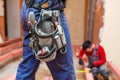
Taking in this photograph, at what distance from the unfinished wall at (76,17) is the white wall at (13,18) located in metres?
1.12

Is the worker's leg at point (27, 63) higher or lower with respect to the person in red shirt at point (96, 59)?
higher

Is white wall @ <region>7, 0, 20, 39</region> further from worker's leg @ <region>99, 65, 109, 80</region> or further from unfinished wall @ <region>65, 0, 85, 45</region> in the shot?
→ worker's leg @ <region>99, 65, 109, 80</region>

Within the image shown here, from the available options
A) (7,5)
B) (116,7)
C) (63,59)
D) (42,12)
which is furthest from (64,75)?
(7,5)

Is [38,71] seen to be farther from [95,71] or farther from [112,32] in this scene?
[112,32]

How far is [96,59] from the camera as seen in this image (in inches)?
117

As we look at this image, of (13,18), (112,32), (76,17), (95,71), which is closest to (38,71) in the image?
(95,71)

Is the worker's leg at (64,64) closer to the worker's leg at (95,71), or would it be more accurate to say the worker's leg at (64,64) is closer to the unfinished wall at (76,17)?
the worker's leg at (95,71)

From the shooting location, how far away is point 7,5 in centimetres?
500

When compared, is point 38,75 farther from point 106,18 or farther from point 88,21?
point 88,21

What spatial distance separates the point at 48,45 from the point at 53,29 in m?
0.10

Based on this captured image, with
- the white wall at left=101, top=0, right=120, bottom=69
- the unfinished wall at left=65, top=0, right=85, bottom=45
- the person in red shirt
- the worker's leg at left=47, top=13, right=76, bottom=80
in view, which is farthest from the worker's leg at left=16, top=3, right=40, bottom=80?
the unfinished wall at left=65, top=0, right=85, bottom=45

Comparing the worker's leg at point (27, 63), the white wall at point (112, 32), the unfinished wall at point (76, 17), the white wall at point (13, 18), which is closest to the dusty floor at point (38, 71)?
the white wall at point (112, 32)

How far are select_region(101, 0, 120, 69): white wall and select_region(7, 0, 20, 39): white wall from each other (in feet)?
7.29

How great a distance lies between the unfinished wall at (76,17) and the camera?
4.43m
